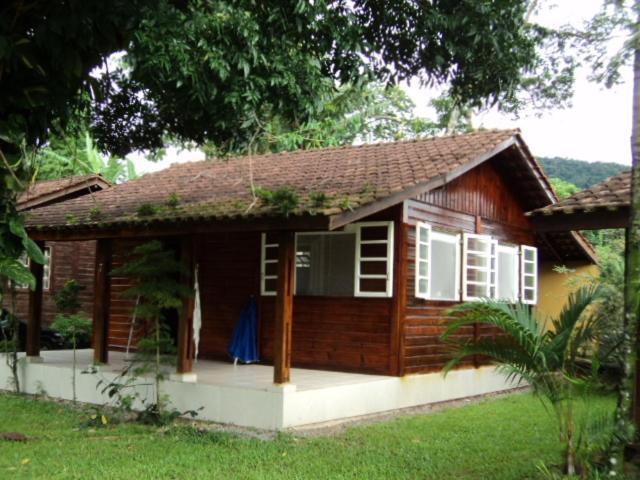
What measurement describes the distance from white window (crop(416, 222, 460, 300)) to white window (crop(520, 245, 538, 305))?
222 cm

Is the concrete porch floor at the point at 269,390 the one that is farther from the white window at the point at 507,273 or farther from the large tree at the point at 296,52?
the large tree at the point at 296,52

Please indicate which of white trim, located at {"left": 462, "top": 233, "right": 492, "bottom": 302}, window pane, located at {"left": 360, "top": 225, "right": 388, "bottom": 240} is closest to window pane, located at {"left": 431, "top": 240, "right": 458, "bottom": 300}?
white trim, located at {"left": 462, "top": 233, "right": 492, "bottom": 302}

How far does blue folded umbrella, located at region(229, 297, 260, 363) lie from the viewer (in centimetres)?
1149

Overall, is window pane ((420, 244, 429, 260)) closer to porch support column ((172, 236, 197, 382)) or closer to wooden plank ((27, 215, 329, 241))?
wooden plank ((27, 215, 329, 241))

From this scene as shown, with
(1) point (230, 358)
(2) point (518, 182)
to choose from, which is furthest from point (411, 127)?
(1) point (230, 358)

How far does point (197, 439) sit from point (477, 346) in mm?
3356

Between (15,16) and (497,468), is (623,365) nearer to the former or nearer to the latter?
(497,468)

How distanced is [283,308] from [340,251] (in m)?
2.58

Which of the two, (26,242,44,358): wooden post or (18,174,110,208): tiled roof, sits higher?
(18,174,110,208): tiled roof

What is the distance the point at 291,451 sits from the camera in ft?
23.8

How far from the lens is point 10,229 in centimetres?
419

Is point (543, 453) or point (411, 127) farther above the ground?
point (411, 127)

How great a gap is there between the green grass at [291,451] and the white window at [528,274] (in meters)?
4.42

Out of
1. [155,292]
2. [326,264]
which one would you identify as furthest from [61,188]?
[155,292]
